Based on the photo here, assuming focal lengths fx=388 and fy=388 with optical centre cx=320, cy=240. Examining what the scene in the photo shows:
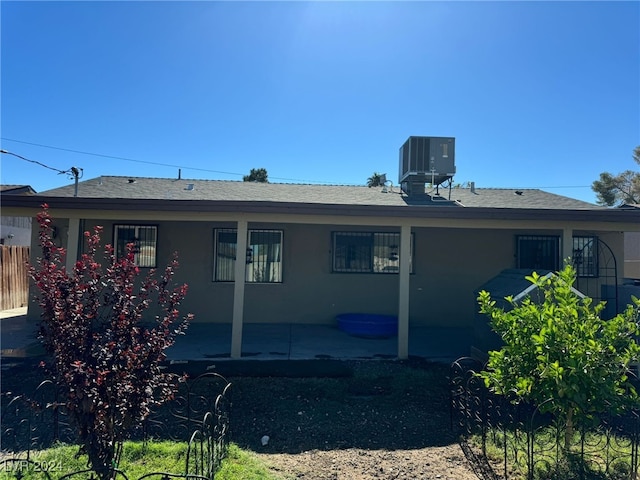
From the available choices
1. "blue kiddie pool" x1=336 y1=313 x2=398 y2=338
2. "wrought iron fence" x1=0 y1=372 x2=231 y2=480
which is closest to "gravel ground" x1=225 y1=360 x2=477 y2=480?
"wrought iron fence" x1=0 y1=372 x2=231 y2=480

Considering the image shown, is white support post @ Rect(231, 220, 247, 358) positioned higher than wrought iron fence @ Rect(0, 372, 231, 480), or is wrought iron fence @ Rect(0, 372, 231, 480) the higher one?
white support post @ Rect(231, 220, 247, 358)

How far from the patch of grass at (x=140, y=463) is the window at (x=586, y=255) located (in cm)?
853

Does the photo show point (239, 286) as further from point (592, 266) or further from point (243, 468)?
point (592, 266)

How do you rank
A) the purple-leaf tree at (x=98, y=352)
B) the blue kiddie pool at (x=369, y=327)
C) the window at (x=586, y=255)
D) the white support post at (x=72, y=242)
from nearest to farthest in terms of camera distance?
the purple-leaf tree at (x=98, y=352)
the white support post at (x=72, y=242)
the blue kiddie pool at (x=369, y=327)
the window at (x=586, y=255)

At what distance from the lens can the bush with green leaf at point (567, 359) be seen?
2.91m

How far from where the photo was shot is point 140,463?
3.07 metres

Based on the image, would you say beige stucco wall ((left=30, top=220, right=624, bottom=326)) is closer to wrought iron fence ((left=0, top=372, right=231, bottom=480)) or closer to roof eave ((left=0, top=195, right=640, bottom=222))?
roof eave ((left=0, top=195, right=640, bottom=222))

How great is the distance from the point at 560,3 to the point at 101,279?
26.1 feet

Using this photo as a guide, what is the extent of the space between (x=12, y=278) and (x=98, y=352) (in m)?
11.0

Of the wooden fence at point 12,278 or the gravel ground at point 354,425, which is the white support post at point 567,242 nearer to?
the gravel ground at point 354,425

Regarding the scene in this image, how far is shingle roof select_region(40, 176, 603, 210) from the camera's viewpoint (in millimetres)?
8211

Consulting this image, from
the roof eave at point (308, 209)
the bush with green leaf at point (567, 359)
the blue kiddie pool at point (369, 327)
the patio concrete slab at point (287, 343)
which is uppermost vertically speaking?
the roof eave at point (308, 209)

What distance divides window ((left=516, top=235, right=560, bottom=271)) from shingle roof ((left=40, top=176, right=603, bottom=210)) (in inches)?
32.4

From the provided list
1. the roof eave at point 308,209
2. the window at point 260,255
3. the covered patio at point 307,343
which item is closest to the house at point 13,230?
the window at point 260,255
